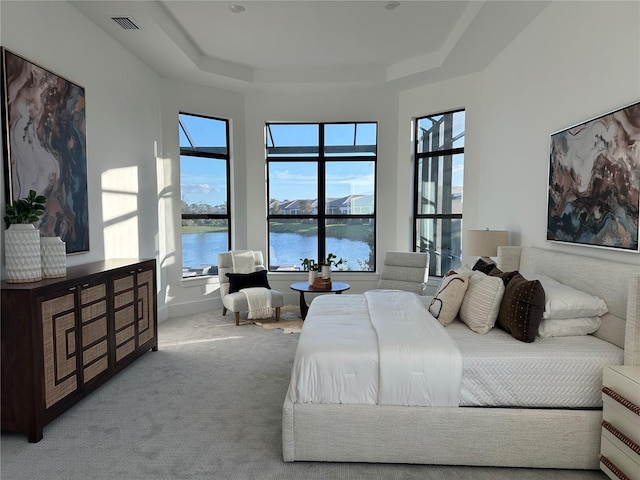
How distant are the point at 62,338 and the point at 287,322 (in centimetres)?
303

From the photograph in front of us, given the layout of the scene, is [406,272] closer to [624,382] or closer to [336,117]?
[336,117]

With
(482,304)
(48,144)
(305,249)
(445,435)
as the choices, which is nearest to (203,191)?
(305,249)

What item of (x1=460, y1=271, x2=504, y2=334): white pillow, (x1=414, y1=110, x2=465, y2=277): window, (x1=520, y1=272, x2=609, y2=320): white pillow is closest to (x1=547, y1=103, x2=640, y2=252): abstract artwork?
(x1=520, y1=272, x2=609, y2=320): white pillow

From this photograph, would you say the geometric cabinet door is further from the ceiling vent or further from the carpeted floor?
the ceiling vent

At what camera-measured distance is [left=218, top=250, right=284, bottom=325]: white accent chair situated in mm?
5305

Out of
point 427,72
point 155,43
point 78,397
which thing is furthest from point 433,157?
point 78,397

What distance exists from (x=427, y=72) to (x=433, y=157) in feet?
3.99

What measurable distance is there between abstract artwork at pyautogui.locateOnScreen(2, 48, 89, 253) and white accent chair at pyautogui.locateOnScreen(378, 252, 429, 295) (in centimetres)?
360

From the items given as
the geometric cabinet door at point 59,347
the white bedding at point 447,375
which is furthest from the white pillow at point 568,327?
the geometric cabinet door at point 59,347

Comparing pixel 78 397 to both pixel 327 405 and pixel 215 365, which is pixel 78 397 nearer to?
pixel 215 365

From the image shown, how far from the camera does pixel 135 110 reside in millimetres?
5012

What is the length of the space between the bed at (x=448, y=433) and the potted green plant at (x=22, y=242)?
2002mm

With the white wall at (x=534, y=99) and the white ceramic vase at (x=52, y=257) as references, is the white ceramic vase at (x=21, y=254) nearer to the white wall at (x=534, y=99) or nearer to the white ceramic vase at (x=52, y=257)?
the white ceramic vase at (x=52, y=257)

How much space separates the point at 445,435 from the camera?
91.6 inches
